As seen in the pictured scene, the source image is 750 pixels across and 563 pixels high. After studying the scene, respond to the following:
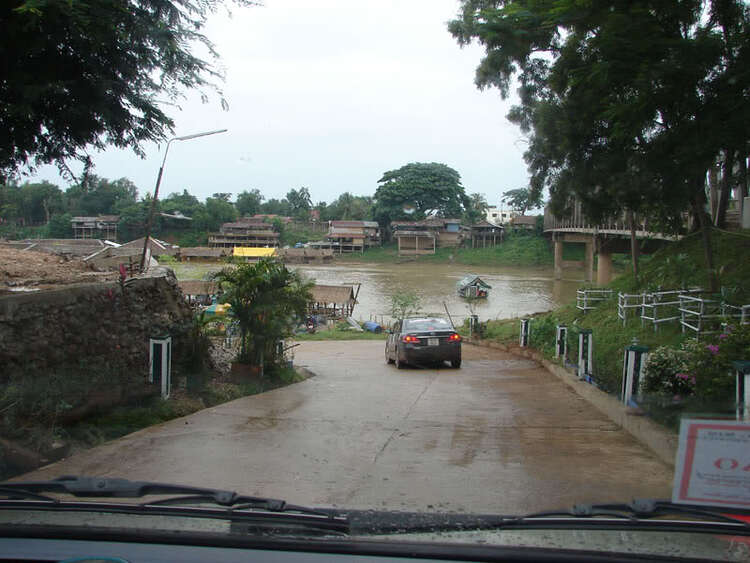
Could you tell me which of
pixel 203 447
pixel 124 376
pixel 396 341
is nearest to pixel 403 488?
pixel 203 447

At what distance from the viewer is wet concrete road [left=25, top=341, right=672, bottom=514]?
4594 millimetres

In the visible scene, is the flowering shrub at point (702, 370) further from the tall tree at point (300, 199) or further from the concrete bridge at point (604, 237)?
the tall tree at point (300, 199)

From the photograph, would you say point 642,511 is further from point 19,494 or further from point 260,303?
point 260,303

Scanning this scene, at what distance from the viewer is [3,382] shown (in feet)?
20.7

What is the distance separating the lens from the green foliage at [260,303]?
36.9 ft

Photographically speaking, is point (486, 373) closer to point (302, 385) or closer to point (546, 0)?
point (302, 385)

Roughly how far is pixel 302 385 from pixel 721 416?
370 inches

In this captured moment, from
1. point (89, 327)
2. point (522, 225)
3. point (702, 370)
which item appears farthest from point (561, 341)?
point (522, 225)

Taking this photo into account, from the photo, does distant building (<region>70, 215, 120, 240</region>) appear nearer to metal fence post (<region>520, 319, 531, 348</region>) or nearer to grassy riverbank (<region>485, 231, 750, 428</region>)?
grassy riverbank (<region>485, 231, 750, 428</region>)

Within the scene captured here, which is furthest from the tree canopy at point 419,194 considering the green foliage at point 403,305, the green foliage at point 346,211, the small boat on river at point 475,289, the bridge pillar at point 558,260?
the green foliage at point 403,305

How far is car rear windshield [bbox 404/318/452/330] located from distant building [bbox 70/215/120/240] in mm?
13549

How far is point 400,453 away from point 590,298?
47.6ft

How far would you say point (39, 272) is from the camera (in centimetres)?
926

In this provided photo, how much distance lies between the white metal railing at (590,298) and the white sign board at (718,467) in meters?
16.7
